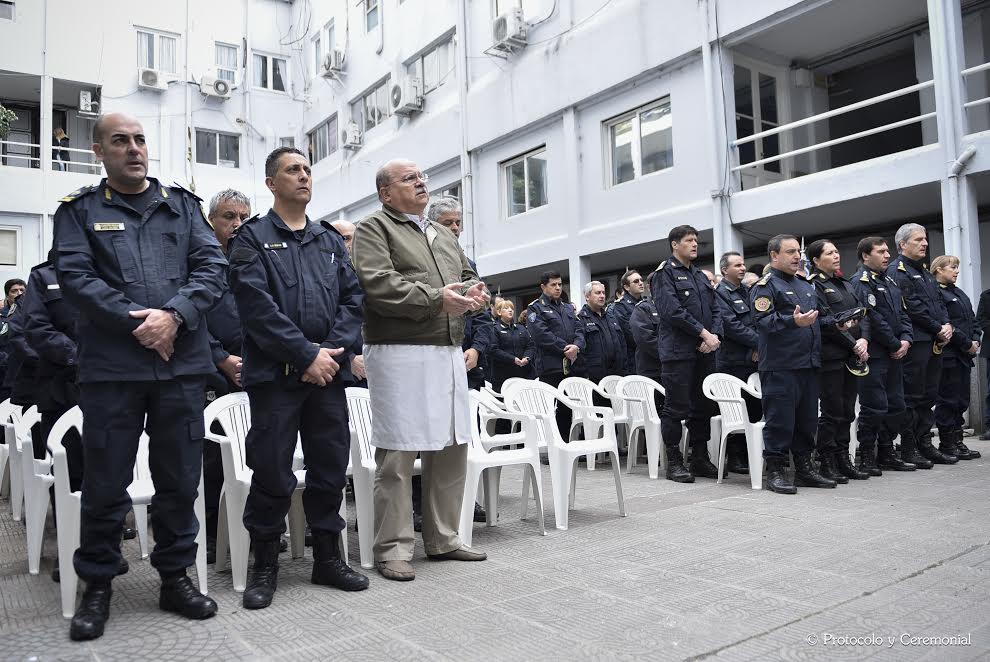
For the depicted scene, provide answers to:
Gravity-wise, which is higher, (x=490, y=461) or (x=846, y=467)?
(x=490, y=461)

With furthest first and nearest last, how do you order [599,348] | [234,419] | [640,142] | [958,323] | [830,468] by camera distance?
[640,142] → [599,348] → [958,323] → [830,468] → [234,419]

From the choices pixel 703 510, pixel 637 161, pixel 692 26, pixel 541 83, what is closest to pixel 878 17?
pixel 692 26

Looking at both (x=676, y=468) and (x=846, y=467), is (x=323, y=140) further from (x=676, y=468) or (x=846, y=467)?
(x=846, y=467)

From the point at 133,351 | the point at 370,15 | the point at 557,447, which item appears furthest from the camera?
the point at 370,15

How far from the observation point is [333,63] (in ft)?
70.5

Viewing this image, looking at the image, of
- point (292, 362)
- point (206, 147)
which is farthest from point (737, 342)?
point (206, 147)

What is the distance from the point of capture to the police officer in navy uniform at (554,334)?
8.20 m

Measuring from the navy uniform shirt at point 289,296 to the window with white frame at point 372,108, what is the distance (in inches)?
656

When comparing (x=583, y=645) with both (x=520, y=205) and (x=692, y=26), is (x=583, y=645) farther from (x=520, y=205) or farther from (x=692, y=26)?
(x=520, y=205)

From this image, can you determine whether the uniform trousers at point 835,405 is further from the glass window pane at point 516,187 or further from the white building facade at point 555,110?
the glass window pane at point 516,187

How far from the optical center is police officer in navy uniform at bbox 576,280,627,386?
8.61m

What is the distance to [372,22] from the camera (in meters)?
20.4

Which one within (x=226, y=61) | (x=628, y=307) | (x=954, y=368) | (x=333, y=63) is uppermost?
(x=226, y=61)

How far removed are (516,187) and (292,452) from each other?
43.5ft
